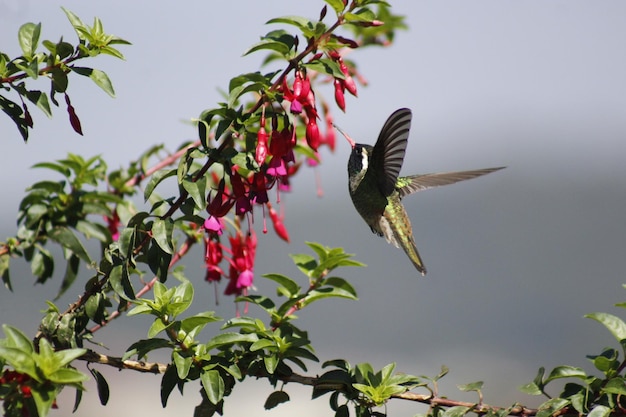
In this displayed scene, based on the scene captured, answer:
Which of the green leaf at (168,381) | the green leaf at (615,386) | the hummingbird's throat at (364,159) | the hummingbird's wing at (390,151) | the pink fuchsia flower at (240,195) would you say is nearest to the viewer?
the green leaf at (615,386)

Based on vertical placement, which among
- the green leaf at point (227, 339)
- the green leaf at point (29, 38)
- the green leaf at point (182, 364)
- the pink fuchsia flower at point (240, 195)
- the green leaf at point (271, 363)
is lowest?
the green leaf at point (271, 363)

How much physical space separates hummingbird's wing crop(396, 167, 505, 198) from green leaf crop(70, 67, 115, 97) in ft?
3.14

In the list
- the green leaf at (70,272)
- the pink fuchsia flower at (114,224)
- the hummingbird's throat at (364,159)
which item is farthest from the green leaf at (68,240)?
the hummingbird's throat at (364,159)

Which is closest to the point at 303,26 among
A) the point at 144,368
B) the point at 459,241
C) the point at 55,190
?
the point at 144,368

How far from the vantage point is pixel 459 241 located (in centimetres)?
852

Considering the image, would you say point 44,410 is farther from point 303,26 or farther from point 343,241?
point 343,241

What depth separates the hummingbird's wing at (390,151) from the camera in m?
1.68

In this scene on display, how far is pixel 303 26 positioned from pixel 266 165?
0.97ft

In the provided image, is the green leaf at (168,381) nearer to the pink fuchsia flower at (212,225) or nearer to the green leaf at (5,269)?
the pink fuchsia flower at (212,225)

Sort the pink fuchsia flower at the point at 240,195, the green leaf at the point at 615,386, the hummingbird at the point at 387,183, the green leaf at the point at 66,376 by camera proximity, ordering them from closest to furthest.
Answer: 1. the green leaf at the point at 66,376
2. the green leaf at the point at 615,386
3. the pink fuchsia flower at the point at 240,195
4. the hummingbird at the point at 387,183

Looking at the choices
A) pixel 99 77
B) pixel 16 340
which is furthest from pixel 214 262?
pixel 16 340

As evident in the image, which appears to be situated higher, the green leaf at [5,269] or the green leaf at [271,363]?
the green leaf at [5,269]

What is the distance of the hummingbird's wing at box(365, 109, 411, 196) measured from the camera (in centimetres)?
Result: 168

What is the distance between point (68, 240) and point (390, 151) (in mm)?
800
